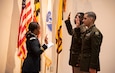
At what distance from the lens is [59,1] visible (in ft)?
16.0

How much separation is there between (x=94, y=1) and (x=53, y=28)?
3.72 feet

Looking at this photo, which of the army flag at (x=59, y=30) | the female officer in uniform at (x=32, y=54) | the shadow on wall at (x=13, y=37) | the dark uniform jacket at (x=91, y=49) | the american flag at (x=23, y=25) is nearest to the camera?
the female officer in uniform at (x=32, y=54)

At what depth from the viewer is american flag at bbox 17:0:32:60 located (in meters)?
4.48

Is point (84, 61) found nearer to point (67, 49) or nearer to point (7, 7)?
point (67, 49)

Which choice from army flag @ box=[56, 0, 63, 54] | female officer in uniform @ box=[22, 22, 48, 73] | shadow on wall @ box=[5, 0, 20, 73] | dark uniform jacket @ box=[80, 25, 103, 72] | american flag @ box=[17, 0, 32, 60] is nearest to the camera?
female officer in uniform @ box=[22, 22, 48, 73]

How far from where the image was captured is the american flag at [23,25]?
4.48m

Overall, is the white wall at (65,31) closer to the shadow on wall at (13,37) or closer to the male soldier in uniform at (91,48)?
the shadow on wall at (13,37)

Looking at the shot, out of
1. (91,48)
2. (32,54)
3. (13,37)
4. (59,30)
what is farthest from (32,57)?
(13,37)

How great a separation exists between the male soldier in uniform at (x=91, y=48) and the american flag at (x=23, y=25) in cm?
134

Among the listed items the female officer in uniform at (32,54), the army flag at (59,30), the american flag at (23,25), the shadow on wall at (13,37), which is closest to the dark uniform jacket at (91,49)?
the female officer in uniform at (32,54)

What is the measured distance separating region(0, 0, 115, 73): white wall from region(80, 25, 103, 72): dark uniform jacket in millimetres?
1694

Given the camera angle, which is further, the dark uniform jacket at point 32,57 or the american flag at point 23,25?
the american flag at point 23,25

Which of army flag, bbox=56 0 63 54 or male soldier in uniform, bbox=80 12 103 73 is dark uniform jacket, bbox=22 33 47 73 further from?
army flag, bbox=56 0 63 54

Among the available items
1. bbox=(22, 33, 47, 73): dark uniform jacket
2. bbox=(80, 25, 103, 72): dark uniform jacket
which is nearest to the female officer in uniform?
bbox=(22, 33, 47, 73): dark uniform jacket
